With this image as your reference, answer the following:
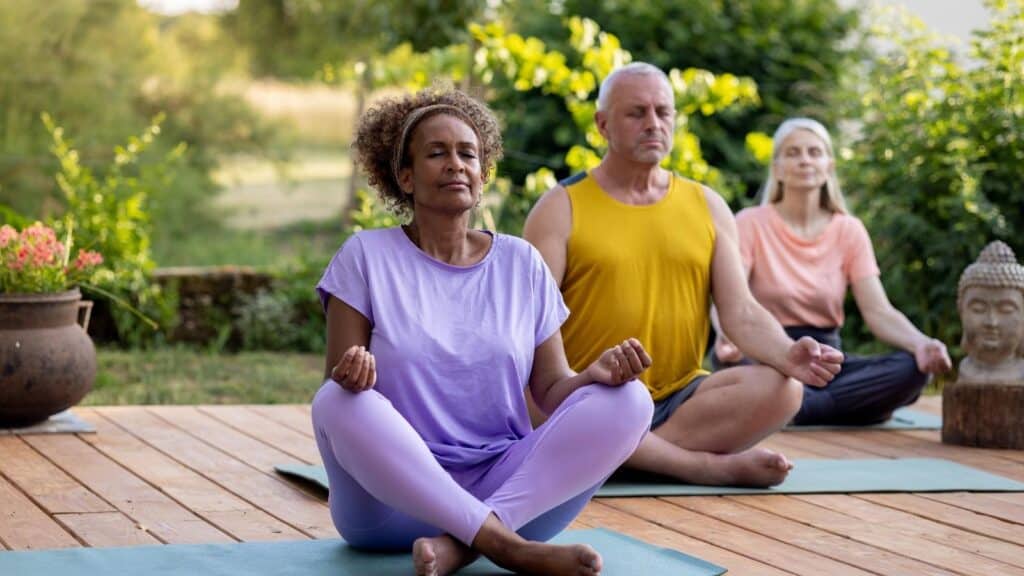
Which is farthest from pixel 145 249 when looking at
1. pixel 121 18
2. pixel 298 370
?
pixel 121 18

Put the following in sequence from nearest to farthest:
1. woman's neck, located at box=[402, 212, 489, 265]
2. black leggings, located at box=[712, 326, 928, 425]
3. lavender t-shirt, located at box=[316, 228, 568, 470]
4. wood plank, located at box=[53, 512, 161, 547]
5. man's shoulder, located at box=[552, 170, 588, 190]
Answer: lavender t-shirt, located at box=[316, 228, 568, 470] < woman's neck, located at box=[402, 212, 489, 265] < wood plank, located at box=[53, 512, 161, 547] < man's shoulder, located at box=[552, 170, 588, 190] < black leggings, located at box=[712, 326, 928, 425]

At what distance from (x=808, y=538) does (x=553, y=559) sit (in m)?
0.96

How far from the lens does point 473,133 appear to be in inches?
131

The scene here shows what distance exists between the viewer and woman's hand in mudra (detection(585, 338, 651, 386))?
10.2 ft

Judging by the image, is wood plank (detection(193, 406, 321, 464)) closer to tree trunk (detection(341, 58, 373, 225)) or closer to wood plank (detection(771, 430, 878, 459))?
wood plank (detection(771, 430, 878, 459))

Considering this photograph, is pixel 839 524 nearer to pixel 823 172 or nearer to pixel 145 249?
pixel 823 172

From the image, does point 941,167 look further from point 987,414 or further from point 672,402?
point 672,402

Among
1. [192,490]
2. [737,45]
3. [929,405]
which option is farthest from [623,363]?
[737,45]

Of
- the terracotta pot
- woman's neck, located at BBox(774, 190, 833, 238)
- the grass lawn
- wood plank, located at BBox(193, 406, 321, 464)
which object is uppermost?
woman's neck, located at BBox(774, 190, 833, 238)

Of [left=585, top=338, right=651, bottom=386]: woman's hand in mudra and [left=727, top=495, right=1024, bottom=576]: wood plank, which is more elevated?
[left=585, top=338, right=651, bottom=386]: woman's hand in mudra

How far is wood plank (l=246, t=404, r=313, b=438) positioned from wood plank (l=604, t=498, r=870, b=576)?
1514 millimetres

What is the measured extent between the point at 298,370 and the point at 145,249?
1035mm

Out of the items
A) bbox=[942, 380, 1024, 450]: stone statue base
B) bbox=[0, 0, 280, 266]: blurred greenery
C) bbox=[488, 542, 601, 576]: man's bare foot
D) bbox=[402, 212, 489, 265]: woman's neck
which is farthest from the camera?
bbox=[0, 0, 280, 266]: blurred greenery

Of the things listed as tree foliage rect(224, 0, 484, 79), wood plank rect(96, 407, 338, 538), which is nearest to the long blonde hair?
wood plank rect(96, 407, 338, 538)
